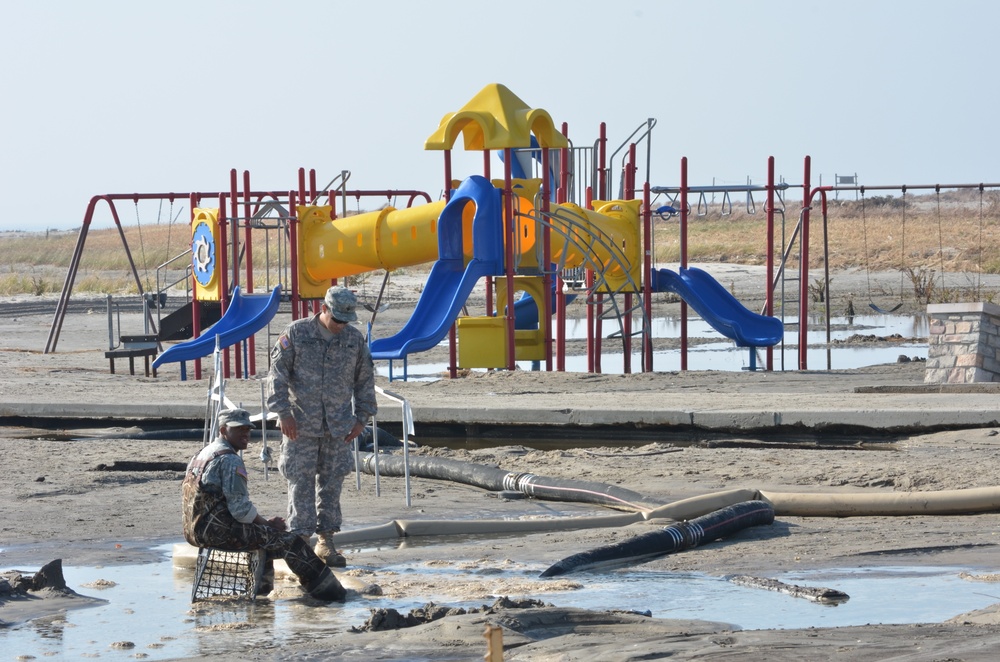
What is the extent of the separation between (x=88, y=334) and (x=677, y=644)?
31.7m

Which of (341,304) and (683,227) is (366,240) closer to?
(683,227)

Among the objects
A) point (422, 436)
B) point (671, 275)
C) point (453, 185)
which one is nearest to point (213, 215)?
point (453, 185)

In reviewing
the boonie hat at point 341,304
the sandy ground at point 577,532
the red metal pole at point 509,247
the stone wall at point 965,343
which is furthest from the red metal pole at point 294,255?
the boonie hat at point 341,304

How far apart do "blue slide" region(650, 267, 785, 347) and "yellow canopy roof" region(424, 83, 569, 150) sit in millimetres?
3205

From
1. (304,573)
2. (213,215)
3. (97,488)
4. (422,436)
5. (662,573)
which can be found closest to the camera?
(304,573)

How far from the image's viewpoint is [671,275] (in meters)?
23.7

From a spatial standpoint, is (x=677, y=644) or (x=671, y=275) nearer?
(x=677, y=644)

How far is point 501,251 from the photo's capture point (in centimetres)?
2106

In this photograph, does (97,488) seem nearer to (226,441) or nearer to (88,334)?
(226,441)

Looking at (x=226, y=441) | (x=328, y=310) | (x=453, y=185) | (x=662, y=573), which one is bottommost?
(x=662, y=573)

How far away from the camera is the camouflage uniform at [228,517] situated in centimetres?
816

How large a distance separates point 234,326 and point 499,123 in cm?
585

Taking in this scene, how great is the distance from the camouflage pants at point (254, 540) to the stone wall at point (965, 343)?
10.9 meters

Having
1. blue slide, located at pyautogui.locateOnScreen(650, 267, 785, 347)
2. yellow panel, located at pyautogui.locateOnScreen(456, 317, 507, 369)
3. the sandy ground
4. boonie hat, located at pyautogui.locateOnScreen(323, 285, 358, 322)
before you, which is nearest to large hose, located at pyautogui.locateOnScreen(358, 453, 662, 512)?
the sandy ground
